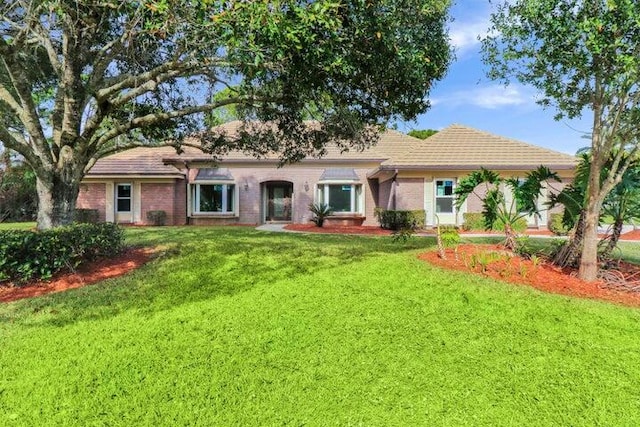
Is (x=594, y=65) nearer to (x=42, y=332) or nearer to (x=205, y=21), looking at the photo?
(x=205, y=21)

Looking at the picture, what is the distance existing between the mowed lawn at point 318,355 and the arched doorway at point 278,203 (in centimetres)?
1830

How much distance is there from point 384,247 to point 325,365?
7.71 metres

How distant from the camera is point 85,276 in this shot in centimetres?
839

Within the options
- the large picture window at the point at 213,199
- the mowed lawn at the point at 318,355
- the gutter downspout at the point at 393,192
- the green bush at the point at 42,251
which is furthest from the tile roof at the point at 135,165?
the mowed lawn at the point at 318,355

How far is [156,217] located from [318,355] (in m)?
20.7

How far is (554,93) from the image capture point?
8508 millimetres

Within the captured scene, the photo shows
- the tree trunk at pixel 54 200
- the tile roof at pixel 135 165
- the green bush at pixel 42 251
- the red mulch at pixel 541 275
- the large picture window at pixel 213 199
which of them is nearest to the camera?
the red mulch at pixel 541 275

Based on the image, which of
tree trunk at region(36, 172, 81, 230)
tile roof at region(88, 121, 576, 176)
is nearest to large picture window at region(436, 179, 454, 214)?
tile roof at region(88, 121, 576, 176)

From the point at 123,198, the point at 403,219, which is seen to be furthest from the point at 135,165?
the point at 403,219

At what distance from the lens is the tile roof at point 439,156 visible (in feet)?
67.4

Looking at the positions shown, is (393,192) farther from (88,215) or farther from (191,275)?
(88,215)

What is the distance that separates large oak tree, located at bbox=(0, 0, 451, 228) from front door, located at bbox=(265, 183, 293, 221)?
12.9 m

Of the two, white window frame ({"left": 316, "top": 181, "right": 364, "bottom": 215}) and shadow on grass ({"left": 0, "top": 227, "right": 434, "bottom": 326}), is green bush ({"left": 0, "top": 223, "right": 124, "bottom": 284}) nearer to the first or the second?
shadow on grass ({"left": 0, "top": 227, "right": 434, "bottom": 326})

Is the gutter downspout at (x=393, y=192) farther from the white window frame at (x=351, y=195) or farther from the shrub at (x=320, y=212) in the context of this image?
the shrub at (x=320, y=212)
